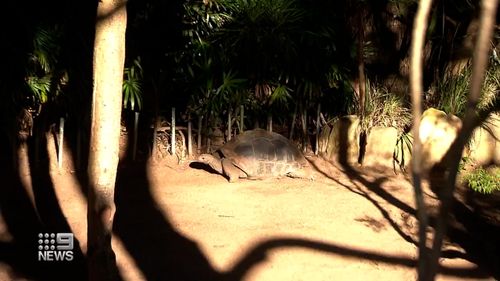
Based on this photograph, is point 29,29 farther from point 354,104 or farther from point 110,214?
point 354,104

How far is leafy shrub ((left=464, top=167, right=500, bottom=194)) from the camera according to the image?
6203mm

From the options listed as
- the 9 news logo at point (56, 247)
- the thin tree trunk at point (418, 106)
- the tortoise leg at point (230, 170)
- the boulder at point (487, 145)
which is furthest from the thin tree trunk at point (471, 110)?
the boulder at point (487, 145)

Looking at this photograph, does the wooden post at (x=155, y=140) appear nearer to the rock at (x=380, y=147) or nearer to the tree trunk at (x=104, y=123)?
the rock at (x=380, y=147)

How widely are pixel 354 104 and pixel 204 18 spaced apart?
2146 mm

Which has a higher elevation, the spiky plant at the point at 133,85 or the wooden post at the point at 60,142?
the spiky plant at the point at 133,85

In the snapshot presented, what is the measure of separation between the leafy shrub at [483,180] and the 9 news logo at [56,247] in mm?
4228

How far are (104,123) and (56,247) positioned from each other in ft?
5.31

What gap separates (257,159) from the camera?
624cm

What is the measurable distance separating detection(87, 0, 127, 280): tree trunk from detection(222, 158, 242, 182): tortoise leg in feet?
9.54

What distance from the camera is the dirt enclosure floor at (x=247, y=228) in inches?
163

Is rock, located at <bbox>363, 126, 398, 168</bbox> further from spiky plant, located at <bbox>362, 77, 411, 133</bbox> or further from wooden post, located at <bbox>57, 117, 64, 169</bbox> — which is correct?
wooden post, located at <bbox>57, 117, 64, 169</bbox>

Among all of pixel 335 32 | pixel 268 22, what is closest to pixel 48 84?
pixel 268 22

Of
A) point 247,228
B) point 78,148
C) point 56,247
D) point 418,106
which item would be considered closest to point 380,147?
point 247,228

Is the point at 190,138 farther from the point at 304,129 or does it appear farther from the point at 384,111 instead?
the point at 384,111
